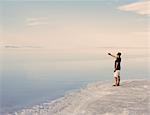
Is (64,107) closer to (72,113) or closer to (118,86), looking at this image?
(72,113)

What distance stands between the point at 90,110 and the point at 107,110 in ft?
3.41

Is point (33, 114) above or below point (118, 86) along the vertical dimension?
below

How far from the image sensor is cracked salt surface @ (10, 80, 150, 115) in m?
24.3

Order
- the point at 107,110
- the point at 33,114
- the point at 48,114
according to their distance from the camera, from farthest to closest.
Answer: the point at 33,114, the point at 48,114, the point at 107,110

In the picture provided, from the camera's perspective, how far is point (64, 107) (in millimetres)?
27047

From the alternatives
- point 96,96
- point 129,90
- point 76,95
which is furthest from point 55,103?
point 129,90

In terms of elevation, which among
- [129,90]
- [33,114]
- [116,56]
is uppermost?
[116,56]

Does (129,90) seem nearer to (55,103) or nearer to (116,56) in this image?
(116,56)

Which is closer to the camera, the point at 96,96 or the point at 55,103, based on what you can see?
the point at 96,96

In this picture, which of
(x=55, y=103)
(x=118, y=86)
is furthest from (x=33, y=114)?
(x=118, y=86)

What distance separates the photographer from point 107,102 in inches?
1010

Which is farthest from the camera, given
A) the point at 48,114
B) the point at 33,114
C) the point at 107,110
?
the point at 33,114

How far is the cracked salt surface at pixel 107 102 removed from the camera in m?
24.3

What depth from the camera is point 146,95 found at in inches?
1057
